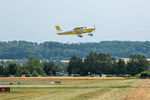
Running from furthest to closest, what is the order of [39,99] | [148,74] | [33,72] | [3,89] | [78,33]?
[33,72]
[148,74]
[78,33]
[3,89]
[39,99]

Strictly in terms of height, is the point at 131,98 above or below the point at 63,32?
below

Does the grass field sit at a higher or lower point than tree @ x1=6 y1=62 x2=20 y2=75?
lower

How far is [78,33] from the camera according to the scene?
3760 inches

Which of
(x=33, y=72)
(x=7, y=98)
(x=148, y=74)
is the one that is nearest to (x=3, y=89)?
(x=7, y=98)

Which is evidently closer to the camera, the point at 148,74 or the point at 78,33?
the point at 78,33

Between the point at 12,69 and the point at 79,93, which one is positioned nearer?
the point at 79,93

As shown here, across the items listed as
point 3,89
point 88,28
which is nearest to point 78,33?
point 88,28

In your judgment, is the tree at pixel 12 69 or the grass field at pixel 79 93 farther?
the tree at pixel 12 69

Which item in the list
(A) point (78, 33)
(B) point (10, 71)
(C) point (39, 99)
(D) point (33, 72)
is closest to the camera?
(C) point (39, 99)

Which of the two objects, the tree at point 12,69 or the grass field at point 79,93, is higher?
the tree at point 12,69

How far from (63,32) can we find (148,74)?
7255cm

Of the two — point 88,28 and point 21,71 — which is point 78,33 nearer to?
point 88,28

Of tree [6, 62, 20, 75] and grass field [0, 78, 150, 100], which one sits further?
tree [6, 62, 20, 75]

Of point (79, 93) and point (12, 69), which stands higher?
point (12, 69)
